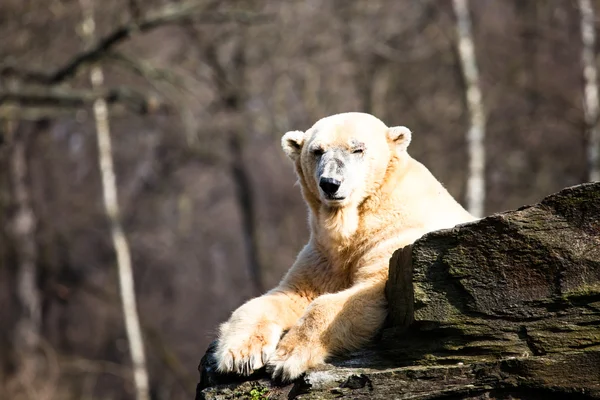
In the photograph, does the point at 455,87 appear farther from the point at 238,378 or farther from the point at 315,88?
the point at 238,378

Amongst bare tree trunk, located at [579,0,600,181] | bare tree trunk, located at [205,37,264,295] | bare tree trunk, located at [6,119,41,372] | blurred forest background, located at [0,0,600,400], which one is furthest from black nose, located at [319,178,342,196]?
bare tree trunk, located at [6,119,41,372]

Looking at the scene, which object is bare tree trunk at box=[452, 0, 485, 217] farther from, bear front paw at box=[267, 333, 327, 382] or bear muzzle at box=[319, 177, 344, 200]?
bear front paw at box=[267, 333, 327, 382]

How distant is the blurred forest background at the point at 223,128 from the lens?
729 inches

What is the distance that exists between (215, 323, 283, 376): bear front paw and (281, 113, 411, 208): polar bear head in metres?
0.87

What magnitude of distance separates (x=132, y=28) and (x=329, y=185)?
7902 millimetres

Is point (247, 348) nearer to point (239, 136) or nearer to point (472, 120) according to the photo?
point (472, 120)

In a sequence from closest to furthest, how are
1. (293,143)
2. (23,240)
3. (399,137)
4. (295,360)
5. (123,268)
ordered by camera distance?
(295,360), (399,137), (293,143), (123,268), (23,240)

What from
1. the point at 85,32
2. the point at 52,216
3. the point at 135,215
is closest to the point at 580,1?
the point at 85,32

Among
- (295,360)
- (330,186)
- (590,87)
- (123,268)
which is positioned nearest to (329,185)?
(330,186)

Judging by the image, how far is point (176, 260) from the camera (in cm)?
3069

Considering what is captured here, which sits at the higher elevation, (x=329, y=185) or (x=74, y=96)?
(x=74, y=96)

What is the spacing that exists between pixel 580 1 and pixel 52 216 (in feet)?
55.3

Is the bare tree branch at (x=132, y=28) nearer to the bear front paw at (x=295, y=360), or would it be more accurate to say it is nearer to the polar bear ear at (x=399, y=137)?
the polar bear ear at (x=399, y=137)

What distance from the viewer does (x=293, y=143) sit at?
5691 millimetres
